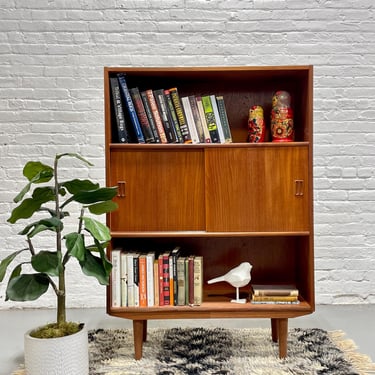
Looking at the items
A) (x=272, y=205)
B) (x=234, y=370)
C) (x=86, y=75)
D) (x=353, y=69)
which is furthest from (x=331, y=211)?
(x=86, y=75)

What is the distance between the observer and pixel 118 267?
2246mm

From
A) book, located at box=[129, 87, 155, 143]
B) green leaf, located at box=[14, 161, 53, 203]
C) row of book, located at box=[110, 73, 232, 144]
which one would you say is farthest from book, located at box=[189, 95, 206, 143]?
green leaf, located at box=[14, 161, 53, 203]

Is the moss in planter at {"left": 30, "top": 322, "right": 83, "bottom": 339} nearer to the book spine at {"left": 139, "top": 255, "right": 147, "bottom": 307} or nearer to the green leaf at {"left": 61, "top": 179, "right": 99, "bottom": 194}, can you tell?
the book spine at {"left": 139, "top": 255, "right": 147, "bottom": 307}

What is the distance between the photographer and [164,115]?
2.30 m

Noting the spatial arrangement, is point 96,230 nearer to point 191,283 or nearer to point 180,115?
point 191,283

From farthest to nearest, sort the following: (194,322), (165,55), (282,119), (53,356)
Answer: (165,55) < (194,322) < (282,119) < (53,356)

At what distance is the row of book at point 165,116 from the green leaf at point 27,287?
2.30 ft

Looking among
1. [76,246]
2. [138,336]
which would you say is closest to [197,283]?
[138,336]

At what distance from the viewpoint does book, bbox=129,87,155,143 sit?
2281 mm

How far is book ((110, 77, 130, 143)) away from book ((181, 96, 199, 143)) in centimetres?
29

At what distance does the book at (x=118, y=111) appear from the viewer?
2256 millimetres

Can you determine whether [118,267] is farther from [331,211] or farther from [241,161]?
[331,211]

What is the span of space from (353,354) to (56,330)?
4.40 ft

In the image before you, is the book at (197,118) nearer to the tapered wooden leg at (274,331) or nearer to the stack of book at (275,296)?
the stack of book at (275,296)
